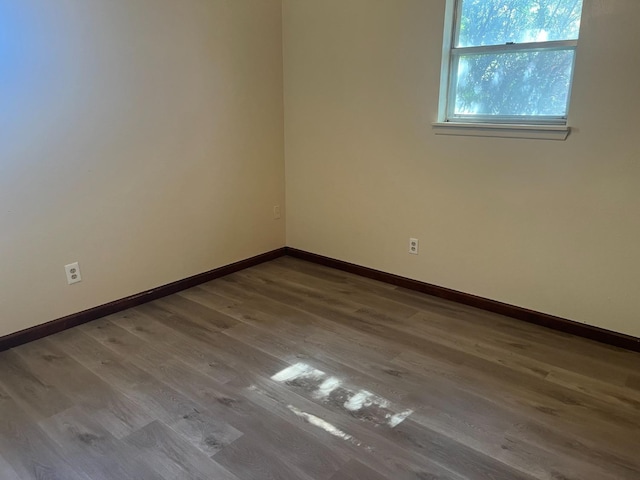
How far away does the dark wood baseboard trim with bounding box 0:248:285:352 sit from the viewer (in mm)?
2527

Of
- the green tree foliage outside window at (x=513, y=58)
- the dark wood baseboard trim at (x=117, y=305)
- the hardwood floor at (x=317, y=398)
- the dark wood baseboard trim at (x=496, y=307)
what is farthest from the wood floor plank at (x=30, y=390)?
the green tree foliage outside window at (x=513, y=58)

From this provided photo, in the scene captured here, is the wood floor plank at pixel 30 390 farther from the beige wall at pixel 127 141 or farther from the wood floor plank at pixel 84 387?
the beige wall at pixel 127 141

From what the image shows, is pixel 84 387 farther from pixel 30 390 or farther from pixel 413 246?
pixel 413 246

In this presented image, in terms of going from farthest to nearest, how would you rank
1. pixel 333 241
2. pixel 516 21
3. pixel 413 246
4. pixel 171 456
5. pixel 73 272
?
pixel 333 241
pixel 413 246
pixel 73 272
pixel 516 21
pixel 171 456

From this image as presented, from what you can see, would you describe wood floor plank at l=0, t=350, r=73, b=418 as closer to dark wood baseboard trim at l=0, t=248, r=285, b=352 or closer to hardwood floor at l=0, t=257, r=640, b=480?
hardwood floor at l=0, t=257, r=640, b=480

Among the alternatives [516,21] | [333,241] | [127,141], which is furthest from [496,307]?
[127,141]

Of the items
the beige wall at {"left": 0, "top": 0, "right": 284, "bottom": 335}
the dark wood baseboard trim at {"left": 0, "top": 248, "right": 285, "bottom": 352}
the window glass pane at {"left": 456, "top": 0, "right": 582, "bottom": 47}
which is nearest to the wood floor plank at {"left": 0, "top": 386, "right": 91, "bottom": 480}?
the dark wood baseboard trim at {"left": 0, "top": 248, "right": 285, "bottom": 352}

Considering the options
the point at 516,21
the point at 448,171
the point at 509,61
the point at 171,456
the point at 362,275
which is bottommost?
the point at 171,456

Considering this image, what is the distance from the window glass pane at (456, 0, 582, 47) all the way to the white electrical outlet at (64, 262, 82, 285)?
2549mm

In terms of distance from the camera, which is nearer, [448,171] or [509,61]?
[509,61]

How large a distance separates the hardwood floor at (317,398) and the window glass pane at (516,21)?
5.21ft

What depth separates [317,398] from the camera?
2.09m

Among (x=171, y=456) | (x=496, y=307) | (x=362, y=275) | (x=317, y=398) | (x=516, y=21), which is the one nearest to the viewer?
(x=171, y=456)

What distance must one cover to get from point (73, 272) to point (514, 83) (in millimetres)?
2683
